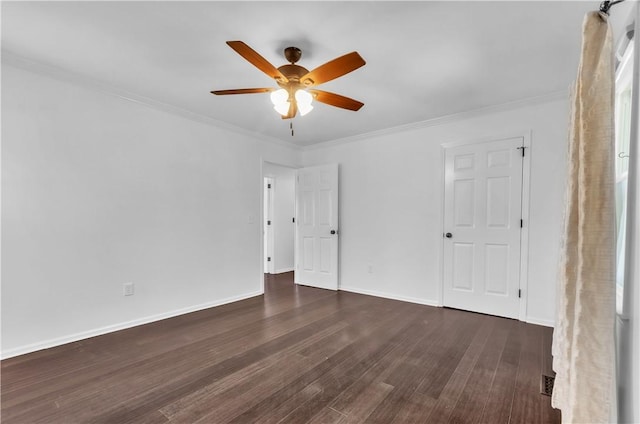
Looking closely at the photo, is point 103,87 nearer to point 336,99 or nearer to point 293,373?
point 336,99

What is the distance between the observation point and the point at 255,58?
1.78m

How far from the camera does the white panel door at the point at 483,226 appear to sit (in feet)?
10.8

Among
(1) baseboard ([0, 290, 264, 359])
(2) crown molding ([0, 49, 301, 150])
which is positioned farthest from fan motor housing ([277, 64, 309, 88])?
(1) baseboard ([0, 290, 264, 359])

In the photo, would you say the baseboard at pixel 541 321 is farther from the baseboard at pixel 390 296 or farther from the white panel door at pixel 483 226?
the baseboard at pixel 390 296

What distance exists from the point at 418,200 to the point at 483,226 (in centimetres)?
82

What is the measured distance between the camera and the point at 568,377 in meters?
1.28

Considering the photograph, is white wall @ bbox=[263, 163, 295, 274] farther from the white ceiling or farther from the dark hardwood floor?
the white ceiling

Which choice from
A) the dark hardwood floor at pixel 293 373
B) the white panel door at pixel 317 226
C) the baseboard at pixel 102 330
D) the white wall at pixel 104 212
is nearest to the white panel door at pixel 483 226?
the dark hardwood floor at pixel 293 373

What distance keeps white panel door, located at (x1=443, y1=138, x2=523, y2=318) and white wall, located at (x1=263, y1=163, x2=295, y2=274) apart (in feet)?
11.2

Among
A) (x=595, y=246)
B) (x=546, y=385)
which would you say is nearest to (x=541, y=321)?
(x=546, y=385)

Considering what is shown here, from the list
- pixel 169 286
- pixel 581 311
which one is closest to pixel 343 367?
pixel 581 311

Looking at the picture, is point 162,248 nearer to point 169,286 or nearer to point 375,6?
point 169,286

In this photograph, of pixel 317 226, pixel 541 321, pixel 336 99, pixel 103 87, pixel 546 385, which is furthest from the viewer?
pixel 317 226

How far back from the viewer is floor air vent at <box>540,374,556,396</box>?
196 centimetres
